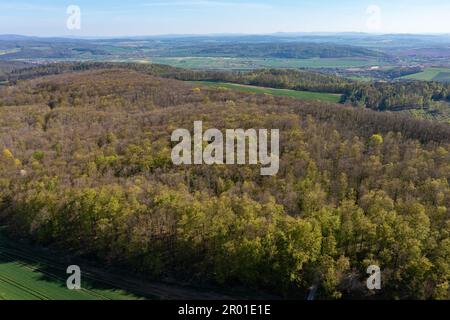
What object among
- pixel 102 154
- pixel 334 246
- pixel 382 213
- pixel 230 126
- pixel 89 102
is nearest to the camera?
pixel 334 246

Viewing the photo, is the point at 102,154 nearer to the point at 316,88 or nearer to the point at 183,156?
the point at 183,156

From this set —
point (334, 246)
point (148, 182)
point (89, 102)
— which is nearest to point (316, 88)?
point (89, 102)

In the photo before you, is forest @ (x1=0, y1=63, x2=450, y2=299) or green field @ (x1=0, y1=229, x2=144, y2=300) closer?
forest @ (x1=0, y1=63, x2=450, y2=299)

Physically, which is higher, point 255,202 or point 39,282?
point 255,202

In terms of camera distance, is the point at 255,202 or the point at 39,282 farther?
the point at 255,202

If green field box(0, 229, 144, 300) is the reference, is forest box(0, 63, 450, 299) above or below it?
above
